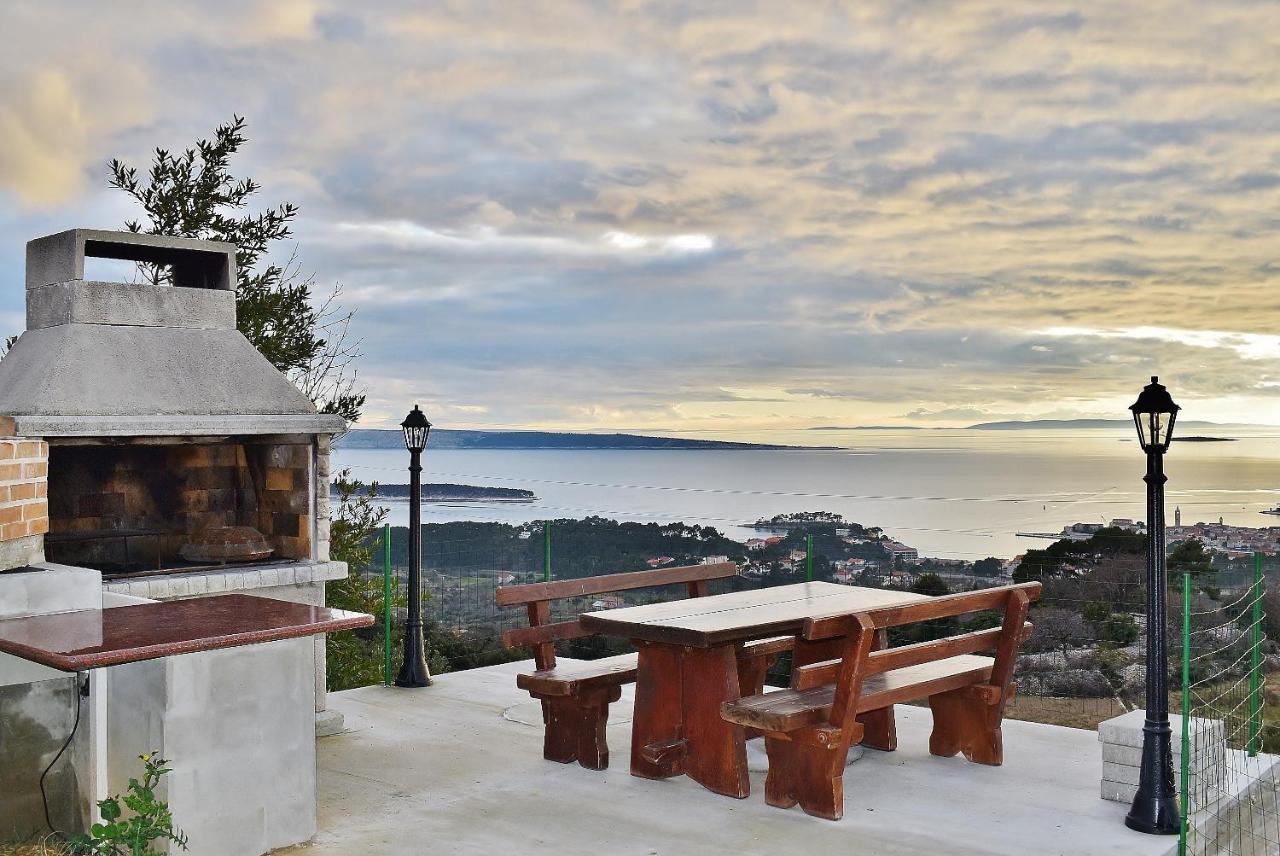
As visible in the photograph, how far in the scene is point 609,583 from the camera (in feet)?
20.0

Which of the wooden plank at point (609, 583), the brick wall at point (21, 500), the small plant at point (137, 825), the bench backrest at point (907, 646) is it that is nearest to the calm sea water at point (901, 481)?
the bench backrest at point (907, 646)

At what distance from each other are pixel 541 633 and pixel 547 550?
10.0 ft

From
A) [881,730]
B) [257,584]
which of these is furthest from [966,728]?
[257,584]

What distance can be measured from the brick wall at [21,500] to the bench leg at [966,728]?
4.04 m

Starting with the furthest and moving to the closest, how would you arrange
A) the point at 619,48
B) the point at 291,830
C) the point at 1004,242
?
the point at 1004,242, the point at 619,48, the point at 291,830

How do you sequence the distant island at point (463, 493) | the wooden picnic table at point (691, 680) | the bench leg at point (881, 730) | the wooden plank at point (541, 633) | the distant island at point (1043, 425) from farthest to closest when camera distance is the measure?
1. the distant island at point (1043, 425)
2. the distant island at point (463, 493)
3. the bench leg at point (881, 730)
4. the wooden plank at point (541, 633)
5. the wooden picnic table at point (691, 680)

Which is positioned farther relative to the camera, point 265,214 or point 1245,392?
point 1245,392

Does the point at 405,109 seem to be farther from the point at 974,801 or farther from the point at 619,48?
the point at 974,801

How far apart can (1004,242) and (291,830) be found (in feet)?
34.2

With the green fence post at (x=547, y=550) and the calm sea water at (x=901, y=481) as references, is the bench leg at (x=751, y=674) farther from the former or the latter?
the green fence post at (x=547, y=550)

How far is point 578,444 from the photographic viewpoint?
16.4 meters

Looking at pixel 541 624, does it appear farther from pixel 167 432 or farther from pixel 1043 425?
pixel 1043 425

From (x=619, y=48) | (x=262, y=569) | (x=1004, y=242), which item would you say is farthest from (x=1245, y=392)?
(x=262, y=569)

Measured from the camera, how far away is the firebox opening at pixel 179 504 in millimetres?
6047
